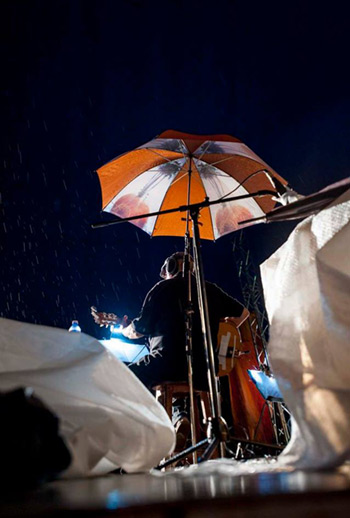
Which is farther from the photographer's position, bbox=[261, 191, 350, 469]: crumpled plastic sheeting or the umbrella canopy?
the umbrella canopy

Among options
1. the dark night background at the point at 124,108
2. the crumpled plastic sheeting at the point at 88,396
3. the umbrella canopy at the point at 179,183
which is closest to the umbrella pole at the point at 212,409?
the crumpled plastic sheeting at the point at 88,396

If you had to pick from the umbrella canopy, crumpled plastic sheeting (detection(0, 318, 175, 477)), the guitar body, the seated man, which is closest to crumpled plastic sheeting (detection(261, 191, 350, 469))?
crumpled plastic sheeting (detection(0, 318, 175, 477))

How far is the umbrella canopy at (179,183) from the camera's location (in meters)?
2.70

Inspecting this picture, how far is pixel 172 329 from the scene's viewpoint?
8.13ft

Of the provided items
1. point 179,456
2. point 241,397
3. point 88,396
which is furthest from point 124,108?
point 88,396

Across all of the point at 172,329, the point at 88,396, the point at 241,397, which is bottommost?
the point at 241,397

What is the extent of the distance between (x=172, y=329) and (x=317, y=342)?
168 centimetres

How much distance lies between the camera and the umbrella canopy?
2.70 meters

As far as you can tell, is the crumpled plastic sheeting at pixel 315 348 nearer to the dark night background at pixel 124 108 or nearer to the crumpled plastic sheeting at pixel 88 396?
the crumpled plastic sheeting at pixel 88 396

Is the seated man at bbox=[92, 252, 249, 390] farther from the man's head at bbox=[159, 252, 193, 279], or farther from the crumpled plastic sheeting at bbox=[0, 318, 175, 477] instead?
the crumpled plastic sheeting at bbox=[0, 318, 175, 477]

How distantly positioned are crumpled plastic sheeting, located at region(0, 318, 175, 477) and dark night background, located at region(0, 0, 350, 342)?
5.76m

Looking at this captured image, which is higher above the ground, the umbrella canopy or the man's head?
A: the umbrella canopy

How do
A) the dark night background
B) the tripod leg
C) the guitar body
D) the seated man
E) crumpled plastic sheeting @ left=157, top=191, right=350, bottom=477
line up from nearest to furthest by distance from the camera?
1. crumpled plastic sheeting @ left=157, top=191, right=350, bottom=477
2. the tripod leg
3. the seated man
4. the guitar body
5. the dark night background

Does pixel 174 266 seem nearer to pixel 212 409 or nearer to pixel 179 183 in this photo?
pixel 179 183
